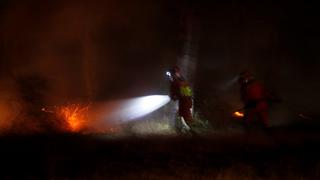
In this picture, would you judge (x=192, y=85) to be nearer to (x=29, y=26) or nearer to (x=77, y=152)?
(x=77, y=152)

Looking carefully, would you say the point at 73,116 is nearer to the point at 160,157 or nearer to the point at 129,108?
the point at 129,108

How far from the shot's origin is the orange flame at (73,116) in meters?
13.1

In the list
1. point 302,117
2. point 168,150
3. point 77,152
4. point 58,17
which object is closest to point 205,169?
point 168,150

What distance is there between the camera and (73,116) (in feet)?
43.9

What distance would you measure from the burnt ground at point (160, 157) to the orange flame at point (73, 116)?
1.25 metres

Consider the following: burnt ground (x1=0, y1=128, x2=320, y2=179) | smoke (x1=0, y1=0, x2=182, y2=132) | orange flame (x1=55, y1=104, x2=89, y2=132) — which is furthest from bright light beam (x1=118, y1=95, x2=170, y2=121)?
burnt ground (x1=0, y1=128, x2=320, y2=179)

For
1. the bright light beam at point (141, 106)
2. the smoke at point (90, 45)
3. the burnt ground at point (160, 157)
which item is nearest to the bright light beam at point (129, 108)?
the bright light beam at point (141, 106)

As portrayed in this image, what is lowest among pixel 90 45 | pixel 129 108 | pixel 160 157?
pixel 160 157

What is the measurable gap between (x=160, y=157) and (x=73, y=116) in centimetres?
429

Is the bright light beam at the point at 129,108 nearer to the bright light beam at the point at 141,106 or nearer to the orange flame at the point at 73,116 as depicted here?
the bright light beam at the point at 141,106

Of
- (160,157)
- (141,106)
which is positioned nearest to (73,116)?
(141,106)

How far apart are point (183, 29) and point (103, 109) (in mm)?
4154

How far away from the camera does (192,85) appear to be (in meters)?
13.6

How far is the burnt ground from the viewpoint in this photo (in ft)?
28.6
